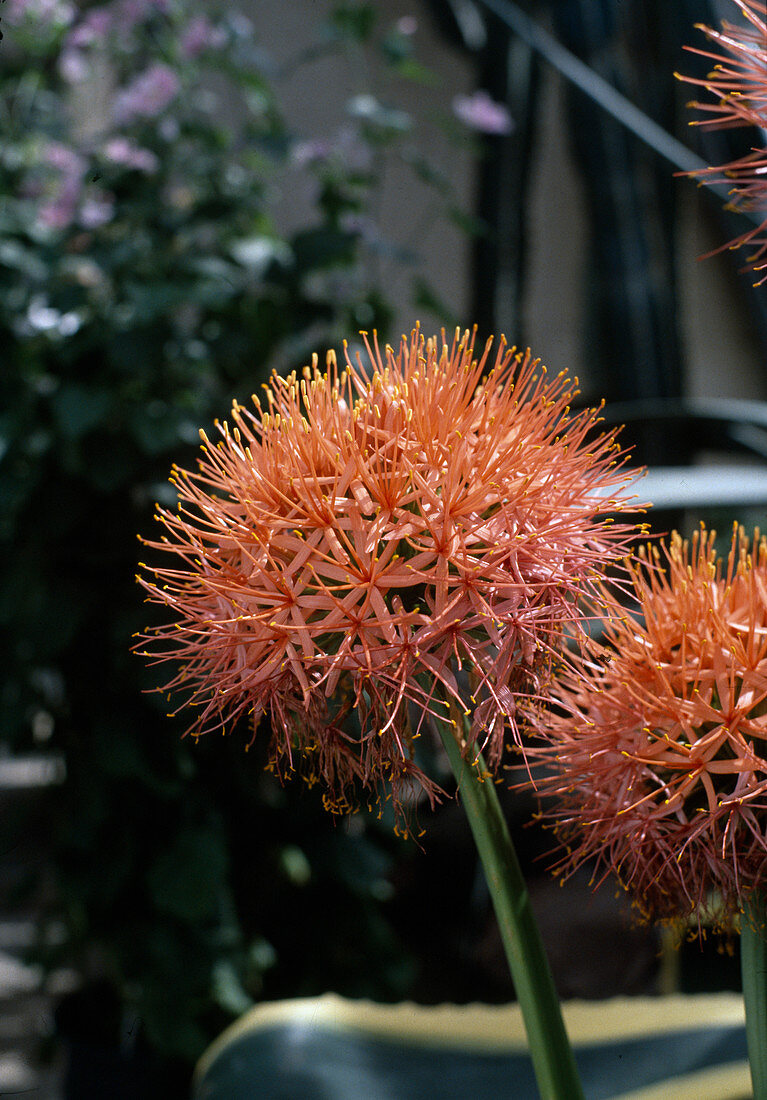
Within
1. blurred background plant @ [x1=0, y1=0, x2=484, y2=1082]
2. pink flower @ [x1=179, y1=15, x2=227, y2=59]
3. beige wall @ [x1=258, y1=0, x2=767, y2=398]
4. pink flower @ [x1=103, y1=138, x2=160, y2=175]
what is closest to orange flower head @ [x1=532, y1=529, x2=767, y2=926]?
beige wall @ [x1=258, y1=0, x2=767, y2=398]

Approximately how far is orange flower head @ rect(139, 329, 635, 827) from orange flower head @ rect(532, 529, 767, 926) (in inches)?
0.9

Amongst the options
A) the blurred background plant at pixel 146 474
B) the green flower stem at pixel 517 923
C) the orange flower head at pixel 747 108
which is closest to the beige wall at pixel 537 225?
the blurred background plant at pixel 146 474

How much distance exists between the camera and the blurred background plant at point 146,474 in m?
0.86

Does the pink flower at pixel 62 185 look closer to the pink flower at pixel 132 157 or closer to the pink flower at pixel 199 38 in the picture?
the pink flower at pixel 132 157

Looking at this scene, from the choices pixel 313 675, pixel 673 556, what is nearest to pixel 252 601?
pixel 313 675

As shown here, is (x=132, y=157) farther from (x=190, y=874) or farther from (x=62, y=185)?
(x=190, y=874)

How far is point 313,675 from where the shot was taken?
210mm

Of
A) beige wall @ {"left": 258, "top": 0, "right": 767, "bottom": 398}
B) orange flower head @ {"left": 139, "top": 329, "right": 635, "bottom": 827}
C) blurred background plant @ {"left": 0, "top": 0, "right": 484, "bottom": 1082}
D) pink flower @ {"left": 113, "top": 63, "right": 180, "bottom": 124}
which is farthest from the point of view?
pink flower @ {"left": 113, "top": 63, "right": 180, "bottom": 124}

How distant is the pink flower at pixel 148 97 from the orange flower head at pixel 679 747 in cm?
91

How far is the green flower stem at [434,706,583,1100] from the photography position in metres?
0.23

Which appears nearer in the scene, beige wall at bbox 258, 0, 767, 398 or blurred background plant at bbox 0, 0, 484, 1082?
beige wall at bbox 258, 0, 767, 398

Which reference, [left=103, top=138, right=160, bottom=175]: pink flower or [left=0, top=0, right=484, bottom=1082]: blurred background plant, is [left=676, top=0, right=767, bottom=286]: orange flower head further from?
[left=103, top=138, right=160, bottom=175]: pink flower

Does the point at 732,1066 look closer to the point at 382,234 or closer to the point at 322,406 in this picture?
the point at 322,406

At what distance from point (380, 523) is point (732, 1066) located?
30cm
